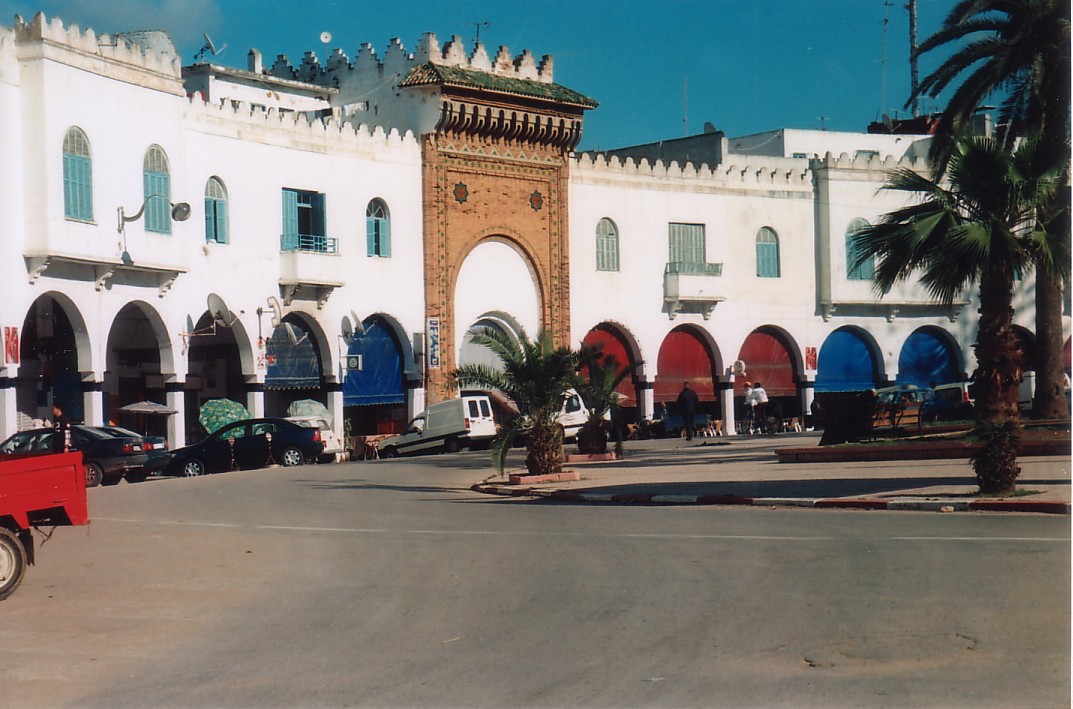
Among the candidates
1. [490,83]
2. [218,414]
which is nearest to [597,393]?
[218,414]

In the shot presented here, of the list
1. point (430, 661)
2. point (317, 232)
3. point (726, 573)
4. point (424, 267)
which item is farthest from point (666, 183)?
point (430, 661)

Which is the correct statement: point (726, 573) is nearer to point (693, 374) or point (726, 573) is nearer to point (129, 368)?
point (129, 368)

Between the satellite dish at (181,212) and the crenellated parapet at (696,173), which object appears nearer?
the satellite dish at (181,212)

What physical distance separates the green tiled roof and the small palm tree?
13.4 metres

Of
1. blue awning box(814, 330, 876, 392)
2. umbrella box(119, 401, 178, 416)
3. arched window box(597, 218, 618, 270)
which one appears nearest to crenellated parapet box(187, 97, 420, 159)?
umbrella box(119, 401, 178, 416)

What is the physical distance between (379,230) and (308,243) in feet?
8.40

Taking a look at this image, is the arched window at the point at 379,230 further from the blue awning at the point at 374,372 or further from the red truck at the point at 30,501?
the red truck at the point at 30,501

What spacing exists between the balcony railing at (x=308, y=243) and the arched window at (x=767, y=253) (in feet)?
54.8

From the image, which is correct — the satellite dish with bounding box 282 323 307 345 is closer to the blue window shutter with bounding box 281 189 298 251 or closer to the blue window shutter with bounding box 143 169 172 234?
the blue window shutter with bounding box 281 189 298 251

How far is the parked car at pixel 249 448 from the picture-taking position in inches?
1347

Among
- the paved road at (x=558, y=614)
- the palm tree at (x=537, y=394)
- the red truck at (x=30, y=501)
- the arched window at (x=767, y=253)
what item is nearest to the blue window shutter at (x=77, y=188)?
the palm tree at (x=537, y=394)

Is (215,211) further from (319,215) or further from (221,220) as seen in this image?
(319,215)

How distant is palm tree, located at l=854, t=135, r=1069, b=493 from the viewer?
25.6m

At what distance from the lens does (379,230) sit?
1681 inches
